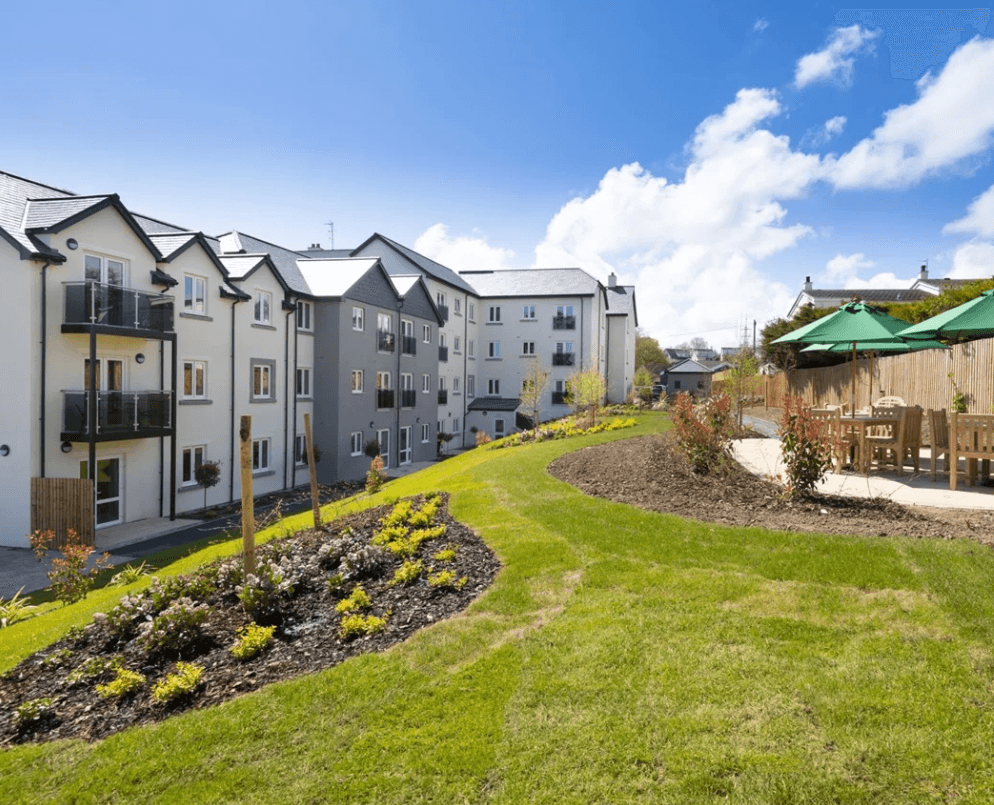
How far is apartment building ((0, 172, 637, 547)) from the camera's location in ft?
52.0

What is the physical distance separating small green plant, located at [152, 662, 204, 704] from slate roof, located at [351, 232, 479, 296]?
33.4 metres

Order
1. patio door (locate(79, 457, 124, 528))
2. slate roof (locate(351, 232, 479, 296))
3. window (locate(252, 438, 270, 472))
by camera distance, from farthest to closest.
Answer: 1. slate roof (locate(351, 232, 479, 296))
2. window (locate(252, 438, 270, 472))
3. patio door (locate(79, 457, 124, 528))

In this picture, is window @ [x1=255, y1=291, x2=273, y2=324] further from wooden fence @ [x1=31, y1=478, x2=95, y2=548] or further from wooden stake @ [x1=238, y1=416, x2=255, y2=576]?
wooden stake @ [x1=238, y1=416, x2=255, y2=576]

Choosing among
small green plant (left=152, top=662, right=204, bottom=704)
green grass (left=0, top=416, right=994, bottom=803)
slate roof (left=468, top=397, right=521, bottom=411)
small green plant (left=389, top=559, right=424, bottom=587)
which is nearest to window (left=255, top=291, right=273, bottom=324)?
green grass (left=0, top=416, right=994, bottom=803)

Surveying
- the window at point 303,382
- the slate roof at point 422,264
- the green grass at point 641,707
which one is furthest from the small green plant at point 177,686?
the slate roof at point 422,264

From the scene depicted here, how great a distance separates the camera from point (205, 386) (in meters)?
21.4

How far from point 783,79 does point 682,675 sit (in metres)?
13.0

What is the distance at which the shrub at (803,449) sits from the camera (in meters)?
8.74

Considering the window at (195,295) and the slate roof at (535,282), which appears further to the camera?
the slate roof at (535,282)

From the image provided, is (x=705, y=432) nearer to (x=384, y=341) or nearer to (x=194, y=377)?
(x=194, y=377)

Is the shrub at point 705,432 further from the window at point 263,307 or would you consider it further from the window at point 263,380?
the window at point 263,307

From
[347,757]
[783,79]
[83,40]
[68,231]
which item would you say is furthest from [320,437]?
[347,757]

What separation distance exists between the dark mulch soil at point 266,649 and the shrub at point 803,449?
14.7 feet

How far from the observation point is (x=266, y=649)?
5848mm
